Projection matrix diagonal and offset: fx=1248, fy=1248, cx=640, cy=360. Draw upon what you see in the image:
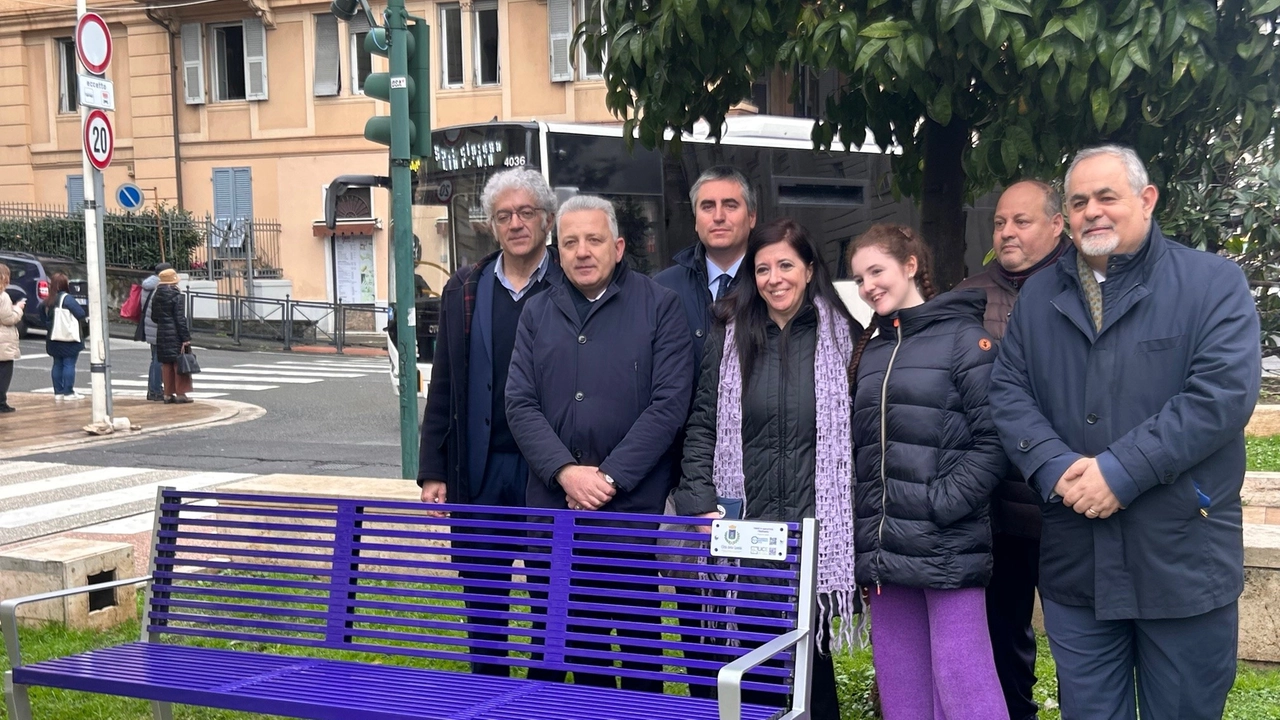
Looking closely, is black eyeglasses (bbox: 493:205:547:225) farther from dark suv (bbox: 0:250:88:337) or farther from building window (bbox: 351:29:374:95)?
building window (bbox: 351:29:374:95)

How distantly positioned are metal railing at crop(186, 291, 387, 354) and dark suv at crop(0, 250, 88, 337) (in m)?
2.81

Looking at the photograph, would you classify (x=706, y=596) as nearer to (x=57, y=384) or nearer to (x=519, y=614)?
(x=519, y=614)

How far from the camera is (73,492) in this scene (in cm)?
1027

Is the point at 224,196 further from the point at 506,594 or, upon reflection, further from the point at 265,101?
the point at 506,594

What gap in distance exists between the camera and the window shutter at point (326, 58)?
30.2m

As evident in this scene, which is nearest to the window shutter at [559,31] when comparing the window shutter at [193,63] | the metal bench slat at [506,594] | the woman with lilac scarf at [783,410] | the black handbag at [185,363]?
the window shutter at [193,63]

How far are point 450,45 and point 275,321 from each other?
306 inches

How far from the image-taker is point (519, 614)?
153 inches

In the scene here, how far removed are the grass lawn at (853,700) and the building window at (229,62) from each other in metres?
28.5

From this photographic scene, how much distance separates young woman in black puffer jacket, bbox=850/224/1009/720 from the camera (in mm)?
3533

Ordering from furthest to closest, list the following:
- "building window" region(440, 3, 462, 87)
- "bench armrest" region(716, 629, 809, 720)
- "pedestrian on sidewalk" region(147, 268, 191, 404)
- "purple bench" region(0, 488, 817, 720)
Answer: "building window" region(440, 3, 462, 87)
"pedestrian on sidewalk" region(147, 268, 191, 404)
"purple bench" region(0, 488, 817, 720)
"bench armrest" region(716, 629, 809, 720)

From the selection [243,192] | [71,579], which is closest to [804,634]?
[71,579]

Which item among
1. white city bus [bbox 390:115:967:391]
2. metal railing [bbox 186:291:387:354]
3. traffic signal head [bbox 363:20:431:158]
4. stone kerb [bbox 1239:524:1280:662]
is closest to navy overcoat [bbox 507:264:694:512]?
stone kerb [bbox 1239:524:1280:662]

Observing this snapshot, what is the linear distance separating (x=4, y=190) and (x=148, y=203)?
4.75 metres
